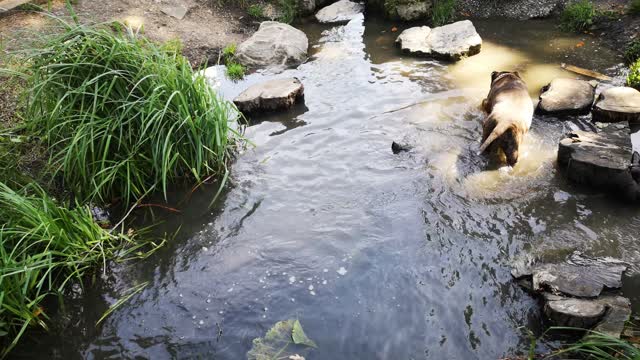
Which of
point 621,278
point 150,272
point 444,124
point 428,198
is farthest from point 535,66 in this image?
point 150,272

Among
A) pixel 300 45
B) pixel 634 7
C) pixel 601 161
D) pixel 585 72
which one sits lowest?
pixel 601 161

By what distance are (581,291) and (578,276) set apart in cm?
15

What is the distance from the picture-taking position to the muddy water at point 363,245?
130 inches

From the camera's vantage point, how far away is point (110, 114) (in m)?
4.50

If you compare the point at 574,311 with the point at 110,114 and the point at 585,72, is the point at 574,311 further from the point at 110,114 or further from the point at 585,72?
the point at 585,72

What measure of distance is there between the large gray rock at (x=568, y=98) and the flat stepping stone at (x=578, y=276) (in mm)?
2561

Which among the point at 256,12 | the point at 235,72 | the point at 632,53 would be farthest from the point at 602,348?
the point at 256,12

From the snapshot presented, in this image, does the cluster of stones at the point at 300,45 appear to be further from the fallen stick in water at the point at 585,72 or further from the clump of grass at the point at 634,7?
the clump of grass at the point at 634,7

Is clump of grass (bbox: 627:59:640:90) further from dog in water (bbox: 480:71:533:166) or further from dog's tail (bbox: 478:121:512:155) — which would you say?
dog's tail (bbox: 478:121:512:155)

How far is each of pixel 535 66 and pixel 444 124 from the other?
2.28m

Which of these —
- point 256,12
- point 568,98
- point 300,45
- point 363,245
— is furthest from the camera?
point 256,12

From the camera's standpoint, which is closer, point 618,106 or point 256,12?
point 618,106

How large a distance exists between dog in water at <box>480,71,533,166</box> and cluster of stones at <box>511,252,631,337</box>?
1.46 metres

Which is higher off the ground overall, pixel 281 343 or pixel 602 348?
pixel 602 348
